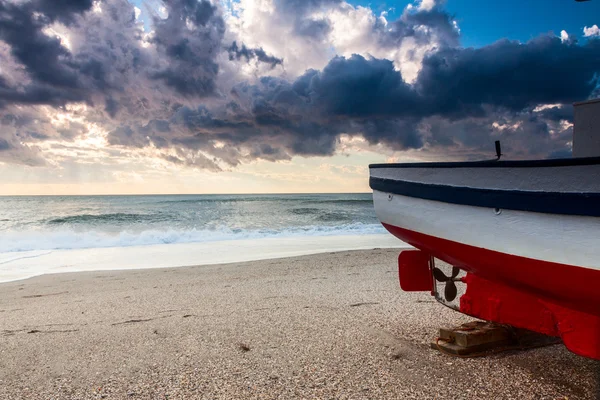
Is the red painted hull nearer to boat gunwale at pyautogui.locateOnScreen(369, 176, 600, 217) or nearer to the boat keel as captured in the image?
the boat keel

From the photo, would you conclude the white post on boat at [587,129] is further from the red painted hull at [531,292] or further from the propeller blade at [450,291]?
the propeller blade at [450,291]

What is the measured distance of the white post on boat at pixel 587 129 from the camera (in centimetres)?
297

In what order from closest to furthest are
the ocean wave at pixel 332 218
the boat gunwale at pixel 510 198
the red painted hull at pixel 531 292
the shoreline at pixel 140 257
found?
the boat gunwale at pixel 510 198, the red painted hull at pixel 531 292, the shoreline at pixel 140 257, the ocean wave at pixel 332 218

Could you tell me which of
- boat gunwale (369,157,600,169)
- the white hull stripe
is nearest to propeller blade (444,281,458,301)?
the white hull stripe

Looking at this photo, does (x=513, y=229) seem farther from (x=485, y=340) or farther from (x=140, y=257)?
(x=140, y=257)

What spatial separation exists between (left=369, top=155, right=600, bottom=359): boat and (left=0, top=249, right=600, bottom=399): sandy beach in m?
0.59

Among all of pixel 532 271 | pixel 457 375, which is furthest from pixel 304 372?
pixel 532 271

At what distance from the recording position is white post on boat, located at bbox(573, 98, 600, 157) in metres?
2.97

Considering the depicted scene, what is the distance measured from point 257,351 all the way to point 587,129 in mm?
3112

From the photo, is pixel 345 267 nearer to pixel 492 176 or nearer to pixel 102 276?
pixel 102 276

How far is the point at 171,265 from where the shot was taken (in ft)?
35.0

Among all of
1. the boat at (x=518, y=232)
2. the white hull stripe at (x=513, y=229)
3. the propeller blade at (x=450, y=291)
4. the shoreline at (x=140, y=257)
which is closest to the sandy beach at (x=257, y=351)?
the propeller blade at (x=450, y=291)

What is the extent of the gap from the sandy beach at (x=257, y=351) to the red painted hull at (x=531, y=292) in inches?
20.3

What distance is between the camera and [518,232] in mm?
2404
